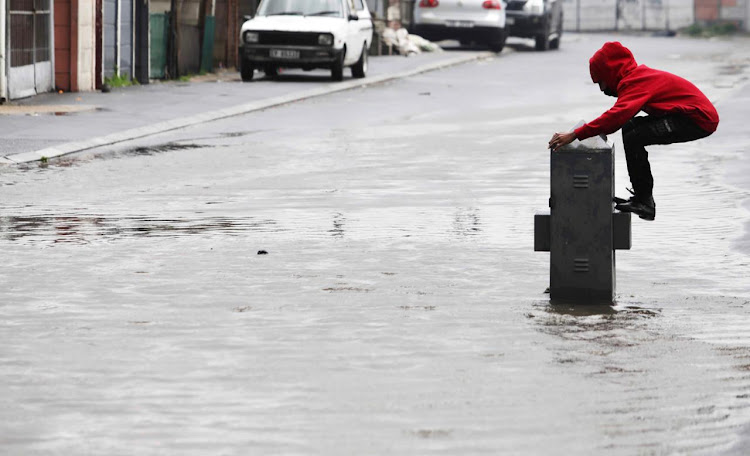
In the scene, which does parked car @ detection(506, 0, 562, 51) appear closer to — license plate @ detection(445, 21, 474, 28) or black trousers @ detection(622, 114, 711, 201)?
license plate @ detection(445, 21, 474, 28)

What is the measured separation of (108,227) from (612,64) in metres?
4.42

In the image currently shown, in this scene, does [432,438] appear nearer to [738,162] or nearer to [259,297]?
[259,297]

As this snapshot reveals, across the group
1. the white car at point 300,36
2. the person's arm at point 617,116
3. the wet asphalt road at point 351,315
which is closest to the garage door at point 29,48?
the white car at point 300,36

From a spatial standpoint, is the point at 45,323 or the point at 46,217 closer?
the point at 45,323

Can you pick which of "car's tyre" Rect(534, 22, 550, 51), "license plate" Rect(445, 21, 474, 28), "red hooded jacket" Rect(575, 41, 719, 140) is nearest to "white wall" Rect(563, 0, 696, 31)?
Result: "car's tyre" Rect(534, 22, 550, 51)

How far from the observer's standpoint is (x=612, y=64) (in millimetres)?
9398

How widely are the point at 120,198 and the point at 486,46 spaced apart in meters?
35.4

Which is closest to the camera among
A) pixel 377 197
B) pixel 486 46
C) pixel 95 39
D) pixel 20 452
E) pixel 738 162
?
pixel 20 452

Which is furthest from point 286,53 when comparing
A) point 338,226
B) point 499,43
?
point 338,226

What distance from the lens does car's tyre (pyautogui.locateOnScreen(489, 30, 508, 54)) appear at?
44.6 metres

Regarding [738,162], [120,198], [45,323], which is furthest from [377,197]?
[45,323]

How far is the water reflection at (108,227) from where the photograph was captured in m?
11.8

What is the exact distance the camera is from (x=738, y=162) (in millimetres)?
17344

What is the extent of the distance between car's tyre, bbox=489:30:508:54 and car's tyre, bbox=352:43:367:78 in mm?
11629
